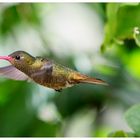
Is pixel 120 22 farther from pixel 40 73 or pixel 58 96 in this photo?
pixel 58 96

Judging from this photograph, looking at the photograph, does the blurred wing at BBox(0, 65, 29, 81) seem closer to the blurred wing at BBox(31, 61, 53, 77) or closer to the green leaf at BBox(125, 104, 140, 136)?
the blurred wing at BBox(31, 61, 53, 77)

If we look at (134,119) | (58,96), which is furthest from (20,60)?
(58,96)

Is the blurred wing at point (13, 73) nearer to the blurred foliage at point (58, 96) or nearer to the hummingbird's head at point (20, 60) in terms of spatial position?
the hummingbird's head at point (20, 60)

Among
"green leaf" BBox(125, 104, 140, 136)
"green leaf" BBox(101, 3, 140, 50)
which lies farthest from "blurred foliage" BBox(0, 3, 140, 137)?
"green leaf" BBox(125, 104, 140, 136)

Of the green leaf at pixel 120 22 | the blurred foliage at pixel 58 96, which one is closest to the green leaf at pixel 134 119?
the green leaf at pixel 120 22

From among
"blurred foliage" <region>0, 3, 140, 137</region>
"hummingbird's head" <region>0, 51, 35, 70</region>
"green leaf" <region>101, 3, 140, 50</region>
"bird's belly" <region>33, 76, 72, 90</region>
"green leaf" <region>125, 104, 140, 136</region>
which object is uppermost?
"hummingbird's head" <region>0, 51, 35, 70</region>
